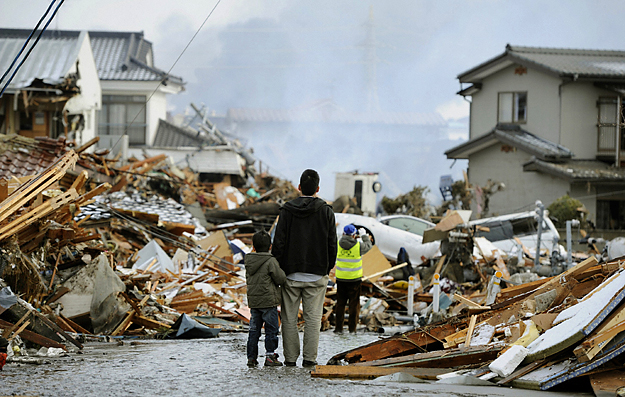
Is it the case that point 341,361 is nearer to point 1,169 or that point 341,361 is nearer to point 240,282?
point 240,282

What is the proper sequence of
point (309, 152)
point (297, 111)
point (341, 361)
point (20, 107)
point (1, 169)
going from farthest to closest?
point (297, 111) < point (309, 152) < point (20, 107) < point (1, 169) < point (341, 361)

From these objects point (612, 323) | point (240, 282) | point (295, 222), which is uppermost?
point (295, 222)

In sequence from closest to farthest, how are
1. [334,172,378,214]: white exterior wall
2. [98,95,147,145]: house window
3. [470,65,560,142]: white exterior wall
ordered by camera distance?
[470,65,560,142]: white exterior wall < [334,172,378,214]: white exterior wall < [98,95,147,145]: house window

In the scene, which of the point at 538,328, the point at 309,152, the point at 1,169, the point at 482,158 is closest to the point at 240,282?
the point at 1,169

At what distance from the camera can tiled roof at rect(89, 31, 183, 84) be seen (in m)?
42.5

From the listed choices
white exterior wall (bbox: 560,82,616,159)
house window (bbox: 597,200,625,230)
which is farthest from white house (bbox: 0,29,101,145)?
house window (bbox: 597,200,625,230)

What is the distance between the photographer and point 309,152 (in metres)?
106

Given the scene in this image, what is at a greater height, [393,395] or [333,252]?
[333,252]

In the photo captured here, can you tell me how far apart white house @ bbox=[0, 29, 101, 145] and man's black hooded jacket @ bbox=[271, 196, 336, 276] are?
19.1 m

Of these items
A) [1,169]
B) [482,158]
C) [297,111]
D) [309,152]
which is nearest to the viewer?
[1,169]

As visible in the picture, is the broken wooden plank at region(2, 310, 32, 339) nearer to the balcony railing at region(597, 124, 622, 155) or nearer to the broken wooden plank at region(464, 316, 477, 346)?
the broken wooden plank at region(464, 316, 477, 346)

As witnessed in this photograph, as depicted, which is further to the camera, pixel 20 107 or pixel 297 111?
pixel 297 111

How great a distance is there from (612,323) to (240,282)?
9.19 meters

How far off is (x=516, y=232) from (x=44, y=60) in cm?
1923
